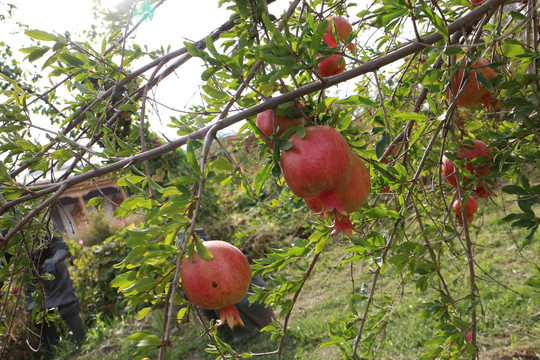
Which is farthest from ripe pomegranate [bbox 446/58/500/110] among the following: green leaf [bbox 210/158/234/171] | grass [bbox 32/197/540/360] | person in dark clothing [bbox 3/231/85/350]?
person in dark clothing [bbox 3/231/85/350]

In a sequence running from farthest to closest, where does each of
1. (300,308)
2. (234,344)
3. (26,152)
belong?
(300,308) < (234,344) < (26,152)

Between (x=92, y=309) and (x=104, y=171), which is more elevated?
(x=104, y=171)

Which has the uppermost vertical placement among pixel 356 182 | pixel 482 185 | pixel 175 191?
pixel 175 191

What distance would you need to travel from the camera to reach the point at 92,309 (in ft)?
17.4

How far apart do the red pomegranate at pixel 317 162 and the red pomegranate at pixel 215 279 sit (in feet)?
0.62

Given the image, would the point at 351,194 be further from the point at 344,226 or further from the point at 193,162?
the point at 193,162

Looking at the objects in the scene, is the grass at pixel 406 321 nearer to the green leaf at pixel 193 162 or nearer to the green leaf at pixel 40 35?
the green leaf at pixel 193 162

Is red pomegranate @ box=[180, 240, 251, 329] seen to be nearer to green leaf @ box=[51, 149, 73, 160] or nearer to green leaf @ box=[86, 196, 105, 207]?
green leaf @ box=[51, 149, 73, 160]

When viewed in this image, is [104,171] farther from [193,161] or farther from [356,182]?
[356,182]

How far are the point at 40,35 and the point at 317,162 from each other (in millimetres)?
882

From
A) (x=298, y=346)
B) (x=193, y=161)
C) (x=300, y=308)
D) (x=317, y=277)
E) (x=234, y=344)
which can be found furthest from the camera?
(x=317, y=277)

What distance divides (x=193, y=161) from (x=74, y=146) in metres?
0.51

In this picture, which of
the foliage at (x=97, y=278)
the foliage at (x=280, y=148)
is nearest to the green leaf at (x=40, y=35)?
the foliage at (x=280, y=148)

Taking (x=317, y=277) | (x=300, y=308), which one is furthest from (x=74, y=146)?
(x=317, y=277)
